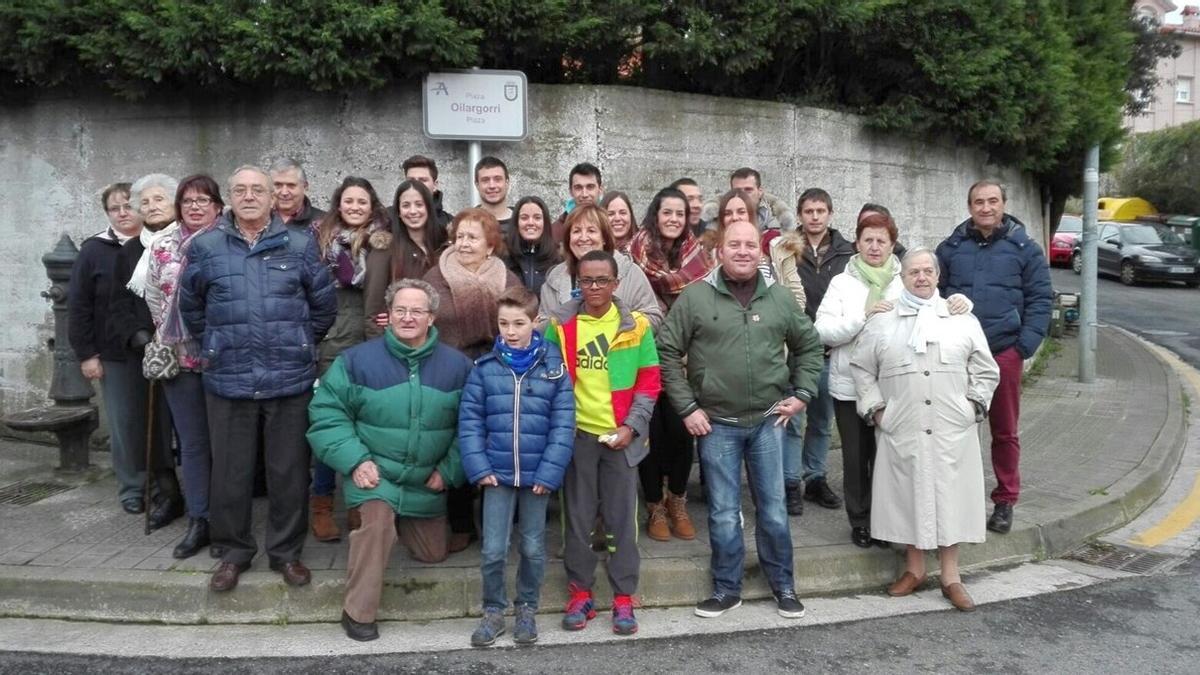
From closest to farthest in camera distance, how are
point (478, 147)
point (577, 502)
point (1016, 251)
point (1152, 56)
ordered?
1. point (577, 502)
2. point (1016, 251)
3. point (478, 147)
4. point (1152, 56)

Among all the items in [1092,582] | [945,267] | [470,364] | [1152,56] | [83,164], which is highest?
[1152,56]

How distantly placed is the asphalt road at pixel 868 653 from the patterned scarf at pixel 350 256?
2020mm

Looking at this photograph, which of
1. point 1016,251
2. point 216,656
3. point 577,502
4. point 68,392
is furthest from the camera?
point 68,392

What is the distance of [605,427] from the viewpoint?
4.59m

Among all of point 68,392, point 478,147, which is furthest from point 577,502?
point 68,392

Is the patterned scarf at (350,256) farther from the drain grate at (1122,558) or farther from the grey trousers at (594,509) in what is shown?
the drain grate at (1122,558)

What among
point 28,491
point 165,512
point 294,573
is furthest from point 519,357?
point 28,491

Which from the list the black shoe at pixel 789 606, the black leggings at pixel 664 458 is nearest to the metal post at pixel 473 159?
the black leggings at pixel 664 458

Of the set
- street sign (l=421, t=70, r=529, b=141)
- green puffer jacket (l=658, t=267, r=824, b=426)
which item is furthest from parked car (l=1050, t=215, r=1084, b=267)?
green puffer jacket (l=658, t=267, r=824, b=426)

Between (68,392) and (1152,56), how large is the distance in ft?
45.8

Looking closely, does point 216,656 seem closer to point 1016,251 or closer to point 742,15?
point 1016,251

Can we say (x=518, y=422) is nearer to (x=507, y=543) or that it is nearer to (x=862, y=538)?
(x=507, y=543)

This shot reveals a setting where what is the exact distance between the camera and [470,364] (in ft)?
15.6

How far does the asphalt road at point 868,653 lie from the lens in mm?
4188
